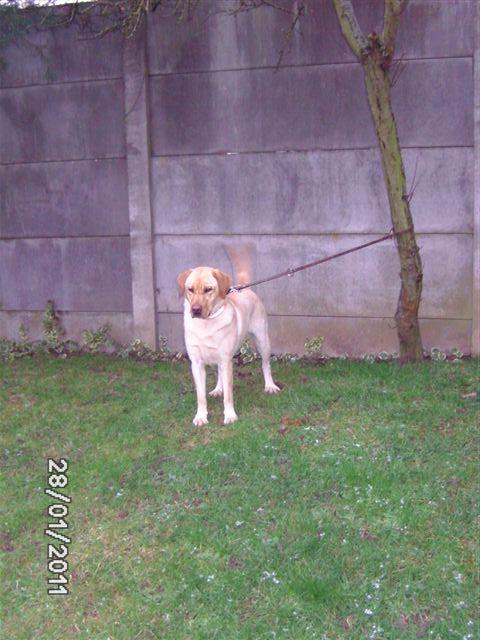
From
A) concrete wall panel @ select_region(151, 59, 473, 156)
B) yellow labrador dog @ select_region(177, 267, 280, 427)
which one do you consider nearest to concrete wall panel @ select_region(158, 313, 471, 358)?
concrete wall panel @ select_region(151, 59, 473, 156)

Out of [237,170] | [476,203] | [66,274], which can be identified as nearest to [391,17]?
[476,203]

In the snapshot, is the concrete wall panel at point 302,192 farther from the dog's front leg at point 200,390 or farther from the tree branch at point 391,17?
the dog's front leg at point 200,390

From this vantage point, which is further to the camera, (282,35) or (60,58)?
(60,58)

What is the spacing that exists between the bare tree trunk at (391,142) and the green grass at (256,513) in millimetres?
453

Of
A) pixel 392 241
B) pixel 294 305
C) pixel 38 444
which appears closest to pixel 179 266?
pixel 294 305

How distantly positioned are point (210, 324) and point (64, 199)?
3.13m

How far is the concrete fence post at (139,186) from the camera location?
23.7 ft

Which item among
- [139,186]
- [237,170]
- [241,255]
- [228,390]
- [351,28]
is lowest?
[228,390]

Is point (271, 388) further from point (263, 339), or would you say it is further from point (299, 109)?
point (299, 109)

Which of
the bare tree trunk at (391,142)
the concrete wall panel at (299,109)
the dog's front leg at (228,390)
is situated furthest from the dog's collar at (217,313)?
the concrete wall panel at (299,109)

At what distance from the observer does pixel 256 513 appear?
4.15 metres

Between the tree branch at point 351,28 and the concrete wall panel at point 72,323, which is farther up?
the tree branch at point 351,28

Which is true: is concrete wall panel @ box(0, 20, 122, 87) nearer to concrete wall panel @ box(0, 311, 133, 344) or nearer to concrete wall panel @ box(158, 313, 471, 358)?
concrete wall panel @ box(0, 311, 133, 344)

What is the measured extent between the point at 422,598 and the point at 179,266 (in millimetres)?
4465
